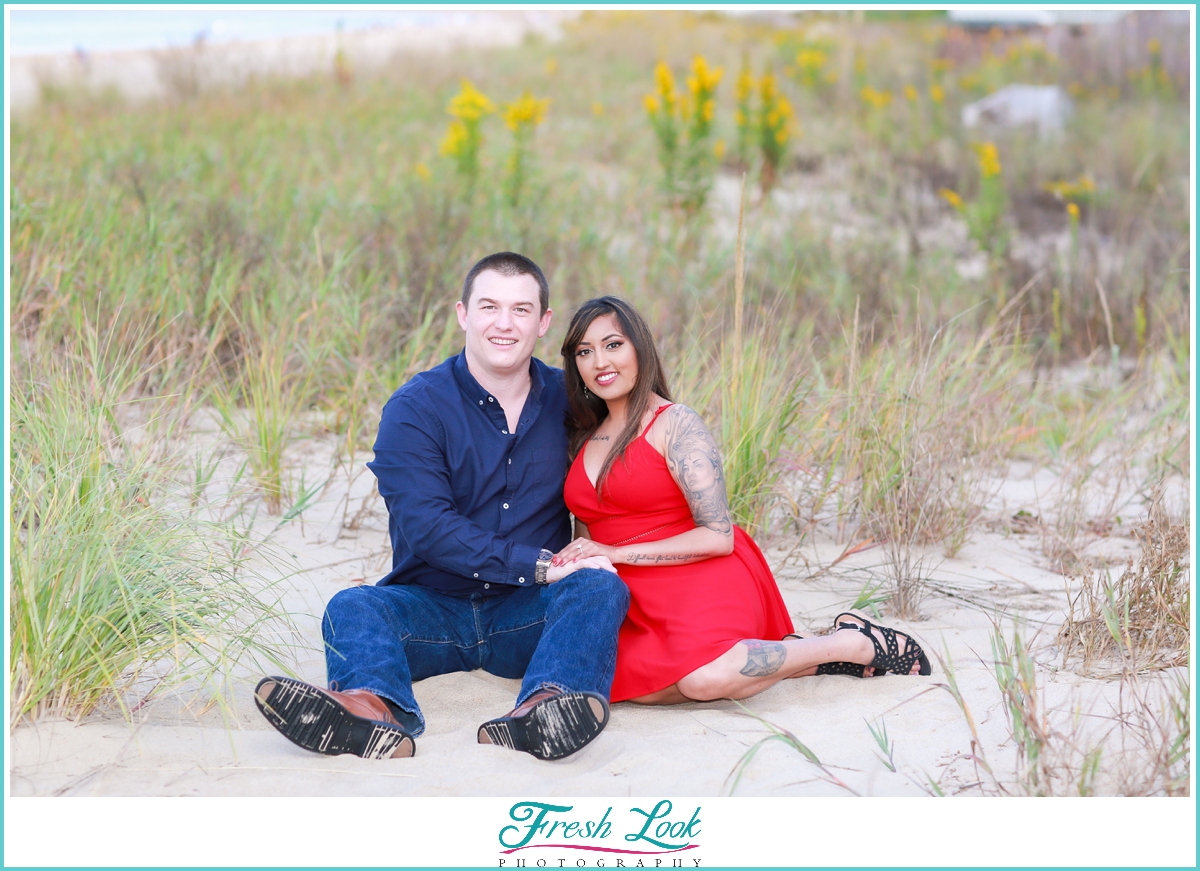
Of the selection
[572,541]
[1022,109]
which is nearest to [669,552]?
[572,541]

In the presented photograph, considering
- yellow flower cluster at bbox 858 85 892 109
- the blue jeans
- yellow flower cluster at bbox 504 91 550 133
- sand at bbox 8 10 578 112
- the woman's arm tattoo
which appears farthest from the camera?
yellow flower cluster at bbox 858 85 892 109

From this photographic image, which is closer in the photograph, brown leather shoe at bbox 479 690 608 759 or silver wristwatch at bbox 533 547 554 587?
brown leather shoe at bbox 479 690 608 759

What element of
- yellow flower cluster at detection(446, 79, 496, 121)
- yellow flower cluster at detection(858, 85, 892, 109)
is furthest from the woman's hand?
yellow flower cluster at detection(858, 85, 892, 109)

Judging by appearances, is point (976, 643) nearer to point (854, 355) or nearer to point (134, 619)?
point (854, 355)

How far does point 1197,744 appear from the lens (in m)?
2.43

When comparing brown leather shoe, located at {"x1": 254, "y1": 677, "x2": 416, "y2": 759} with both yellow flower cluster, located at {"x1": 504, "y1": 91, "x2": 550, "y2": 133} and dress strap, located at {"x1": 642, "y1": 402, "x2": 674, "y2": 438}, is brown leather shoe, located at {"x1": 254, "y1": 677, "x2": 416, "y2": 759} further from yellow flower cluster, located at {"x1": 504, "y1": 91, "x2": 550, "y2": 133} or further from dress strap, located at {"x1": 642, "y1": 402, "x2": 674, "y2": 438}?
yellow flower cluster, located at {"x1": 504, "y1": 91, "x2": 550, "y2": 133}

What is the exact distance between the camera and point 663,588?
3.13 m

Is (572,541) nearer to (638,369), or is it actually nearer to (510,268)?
(638,369)

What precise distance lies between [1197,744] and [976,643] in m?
0.98

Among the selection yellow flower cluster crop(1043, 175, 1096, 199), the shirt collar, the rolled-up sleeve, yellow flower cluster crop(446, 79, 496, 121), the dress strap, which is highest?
yellow flower cluster crop(446, 79, 496, 121)

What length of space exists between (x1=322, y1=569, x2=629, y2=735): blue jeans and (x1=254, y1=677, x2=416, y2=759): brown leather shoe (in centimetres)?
13

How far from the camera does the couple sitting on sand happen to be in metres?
2.98

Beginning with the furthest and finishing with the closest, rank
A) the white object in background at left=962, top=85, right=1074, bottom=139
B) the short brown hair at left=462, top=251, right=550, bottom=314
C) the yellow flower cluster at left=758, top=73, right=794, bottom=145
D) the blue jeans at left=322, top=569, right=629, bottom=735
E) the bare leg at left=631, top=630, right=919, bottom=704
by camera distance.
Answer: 1. the white object in background at left=962, top=85, right=1074, bottom=139
2. the yellow flower cluster at left=758, top=73, right=794, bottom=145
3. the short brown hair at left=462, top=251, right=550, bottom=314
4. the bare leg at left=631, top=630, right=919, bottom=704
5. the blue jeans at left=322, top=569, right=629, bottom=735

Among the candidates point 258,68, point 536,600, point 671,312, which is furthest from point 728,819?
point 258,68
